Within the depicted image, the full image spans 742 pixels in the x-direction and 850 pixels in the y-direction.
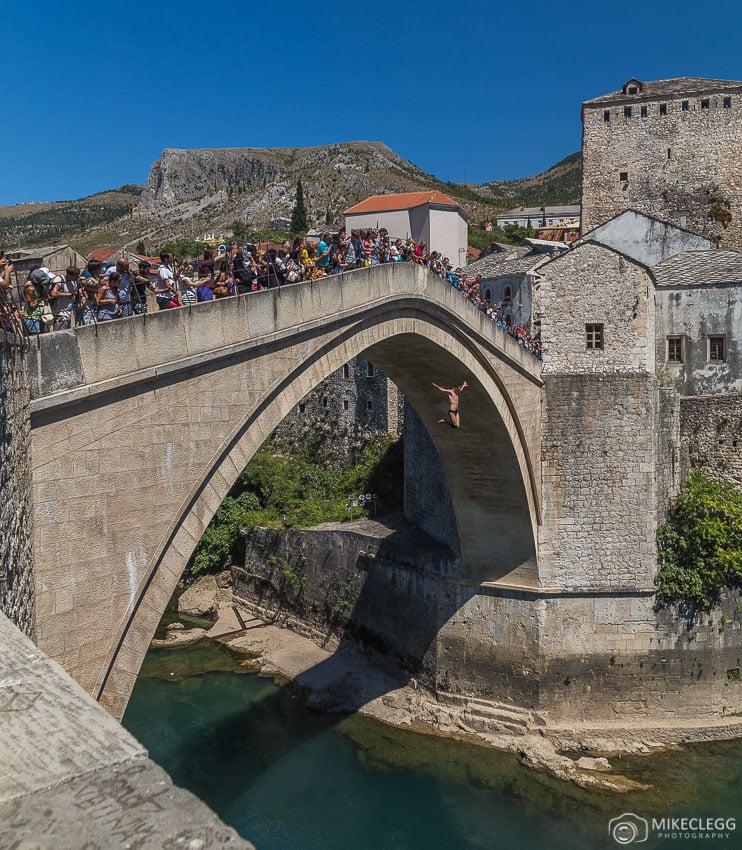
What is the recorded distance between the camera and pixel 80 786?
2.01 metres

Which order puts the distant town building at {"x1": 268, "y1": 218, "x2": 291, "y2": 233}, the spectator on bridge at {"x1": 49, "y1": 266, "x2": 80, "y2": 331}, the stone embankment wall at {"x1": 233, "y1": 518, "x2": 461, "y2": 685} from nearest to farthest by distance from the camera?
the spectator on bridge at {"x1": 49, "y1": 266, "x2": 80, "y2": 331}, the stone embankment wall at {"x1": 233, "y1": 518, "x2": 461, "y2": 685}, the distant town building at {"x1": 268, "y1": 218, "x2": 291, "y2": 233}

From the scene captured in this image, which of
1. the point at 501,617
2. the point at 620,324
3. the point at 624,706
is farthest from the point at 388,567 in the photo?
the point at 620,324

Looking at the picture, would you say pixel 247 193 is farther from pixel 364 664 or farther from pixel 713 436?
pixel 713 436

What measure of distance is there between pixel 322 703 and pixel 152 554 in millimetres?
12389

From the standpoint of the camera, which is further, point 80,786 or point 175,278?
point 175,278

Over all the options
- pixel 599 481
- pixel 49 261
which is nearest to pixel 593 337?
pixel 599 481

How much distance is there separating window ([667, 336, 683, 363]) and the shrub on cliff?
10.4 feet

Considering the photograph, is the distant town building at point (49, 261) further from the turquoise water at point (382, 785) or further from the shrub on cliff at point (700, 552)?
the shrub on cliff at point (700, 552)

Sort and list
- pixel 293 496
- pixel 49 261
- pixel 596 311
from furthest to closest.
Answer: pixel 293 496 < pixel 596 311 < pixel 49 261

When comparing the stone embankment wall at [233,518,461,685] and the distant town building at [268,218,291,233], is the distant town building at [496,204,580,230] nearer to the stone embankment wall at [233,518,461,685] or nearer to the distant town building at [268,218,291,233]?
the distant town building at [268,218,291,233]

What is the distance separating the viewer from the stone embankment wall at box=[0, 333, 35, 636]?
488 centimetres

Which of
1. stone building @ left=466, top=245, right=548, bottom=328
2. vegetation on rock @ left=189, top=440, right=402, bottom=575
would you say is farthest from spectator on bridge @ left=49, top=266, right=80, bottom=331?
vegetation on rock @ left=189, top=440, right=402, bottom=575

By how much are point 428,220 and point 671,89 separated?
13.7 m

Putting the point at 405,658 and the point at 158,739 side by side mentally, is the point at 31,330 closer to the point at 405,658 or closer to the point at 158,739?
the point at 158,739
